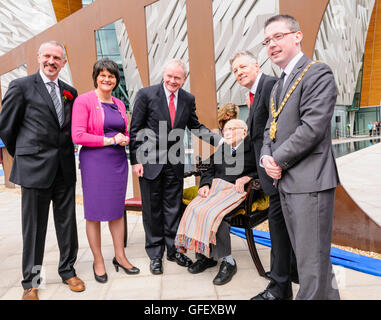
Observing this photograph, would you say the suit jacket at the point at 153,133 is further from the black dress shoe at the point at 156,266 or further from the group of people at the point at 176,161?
the black dress shoe at the point at 156,266

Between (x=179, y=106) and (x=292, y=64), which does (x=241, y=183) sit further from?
(x=292, y=64)

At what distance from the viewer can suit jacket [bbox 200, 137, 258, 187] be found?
248 cm

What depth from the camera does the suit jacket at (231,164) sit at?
8.13 ft

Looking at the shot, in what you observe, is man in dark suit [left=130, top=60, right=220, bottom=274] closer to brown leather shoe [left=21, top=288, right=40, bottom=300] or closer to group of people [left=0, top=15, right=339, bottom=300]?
group of people [left=0, top=15, right=339, bottom=300]

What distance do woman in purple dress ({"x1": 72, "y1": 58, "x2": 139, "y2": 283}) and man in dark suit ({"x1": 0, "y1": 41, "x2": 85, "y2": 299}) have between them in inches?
5.4

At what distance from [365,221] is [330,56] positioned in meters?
23.5

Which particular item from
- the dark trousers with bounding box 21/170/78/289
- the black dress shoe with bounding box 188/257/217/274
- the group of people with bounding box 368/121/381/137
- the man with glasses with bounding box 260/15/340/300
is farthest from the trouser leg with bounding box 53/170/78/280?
the group of people with bounding box 368/121/381/137

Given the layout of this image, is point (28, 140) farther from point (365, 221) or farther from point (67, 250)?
point (365, 221)

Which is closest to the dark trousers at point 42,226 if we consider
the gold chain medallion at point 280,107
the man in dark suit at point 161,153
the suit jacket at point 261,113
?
the man in dark suit at point 161,153

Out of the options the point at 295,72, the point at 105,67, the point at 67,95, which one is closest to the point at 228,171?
the point at 295,72
